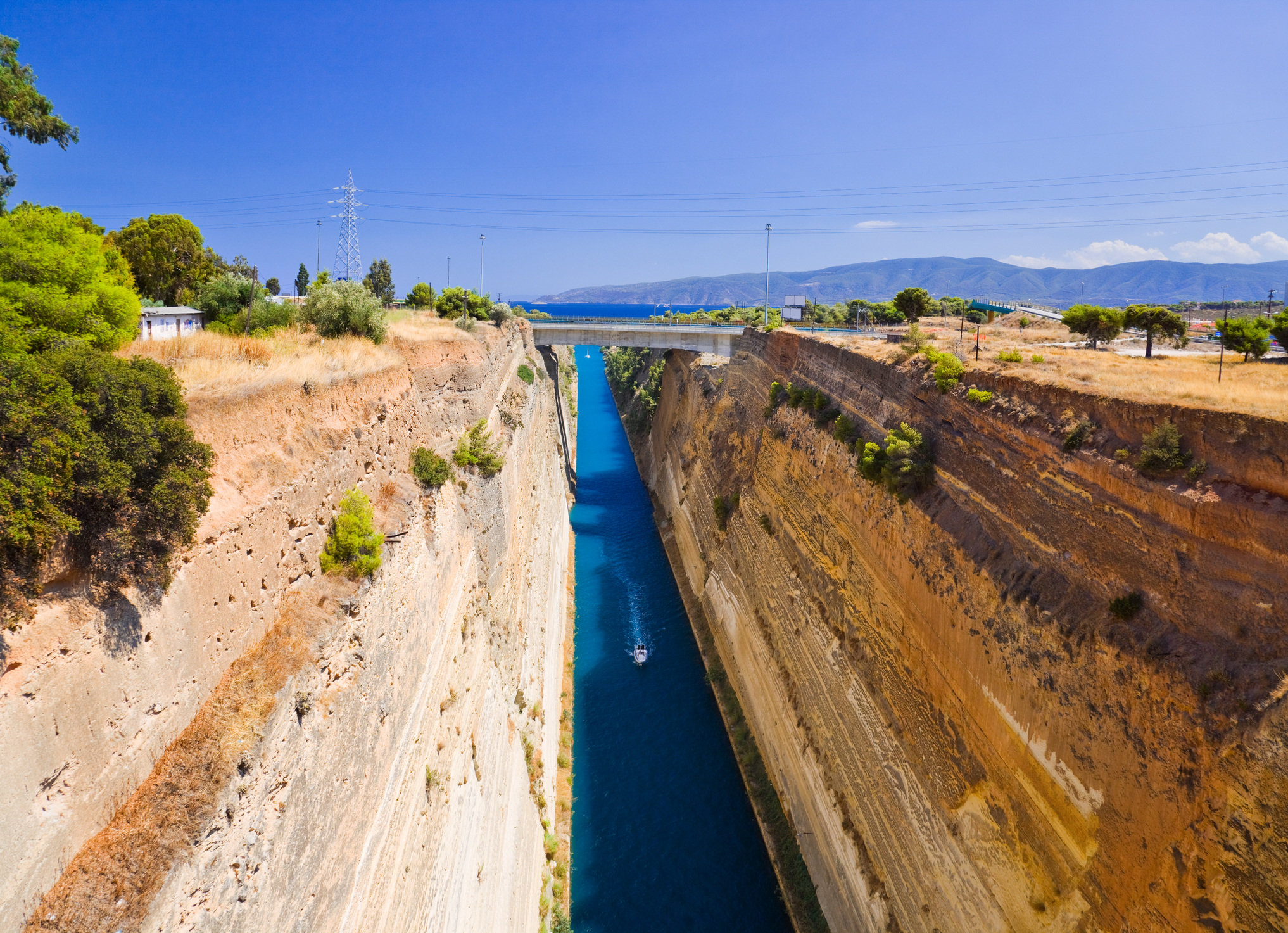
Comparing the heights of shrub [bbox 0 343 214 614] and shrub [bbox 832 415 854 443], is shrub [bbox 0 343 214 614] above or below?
above

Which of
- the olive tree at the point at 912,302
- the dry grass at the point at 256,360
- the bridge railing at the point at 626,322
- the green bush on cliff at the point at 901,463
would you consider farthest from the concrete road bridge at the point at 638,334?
the dry grass at the point at 256,360

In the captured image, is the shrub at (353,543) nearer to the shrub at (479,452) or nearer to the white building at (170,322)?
the shrub at (479,452)

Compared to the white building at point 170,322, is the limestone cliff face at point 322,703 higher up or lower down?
lower down

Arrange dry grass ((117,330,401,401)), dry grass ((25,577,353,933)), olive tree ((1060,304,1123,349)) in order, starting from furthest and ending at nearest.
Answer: olive tree ((1060,304,1123,349)), dry grass ((117,330,401,401)), dry grass ((25,577,353,933))

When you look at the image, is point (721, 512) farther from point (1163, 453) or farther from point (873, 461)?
point (1163, 453)

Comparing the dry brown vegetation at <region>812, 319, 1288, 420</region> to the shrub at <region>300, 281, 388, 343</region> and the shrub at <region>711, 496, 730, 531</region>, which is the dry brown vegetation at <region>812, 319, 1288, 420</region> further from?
the shrub at <region>300, 281, 388, 343</region>

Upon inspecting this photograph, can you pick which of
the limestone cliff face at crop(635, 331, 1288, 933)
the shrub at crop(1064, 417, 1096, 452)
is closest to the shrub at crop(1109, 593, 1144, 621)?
the limestone cliff face at crop(635, 331, 1288, 933)

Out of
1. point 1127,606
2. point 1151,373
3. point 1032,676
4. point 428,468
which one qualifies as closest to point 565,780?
point 428,468
